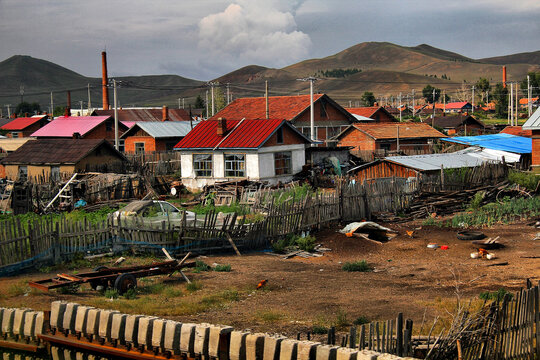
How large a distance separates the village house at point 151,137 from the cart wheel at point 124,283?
3506cm

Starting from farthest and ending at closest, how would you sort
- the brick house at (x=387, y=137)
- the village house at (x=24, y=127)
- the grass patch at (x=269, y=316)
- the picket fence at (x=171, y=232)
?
the village house at (x=24, y=127)
the brick house at (x=387, y=137)
the picket fence at (x=171, y=232)
the grass patch at (x=269, y=316)

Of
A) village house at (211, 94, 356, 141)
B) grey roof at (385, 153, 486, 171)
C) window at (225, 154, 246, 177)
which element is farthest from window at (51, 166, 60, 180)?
village house at (211, 94, 356, 141)

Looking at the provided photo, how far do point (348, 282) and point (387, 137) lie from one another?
115ft

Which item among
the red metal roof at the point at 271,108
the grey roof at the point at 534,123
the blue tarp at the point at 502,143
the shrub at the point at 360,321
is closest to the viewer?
the shrub at the point at 360,321

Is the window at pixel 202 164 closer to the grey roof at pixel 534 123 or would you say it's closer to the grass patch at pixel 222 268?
the grey roof at pixel 534 123

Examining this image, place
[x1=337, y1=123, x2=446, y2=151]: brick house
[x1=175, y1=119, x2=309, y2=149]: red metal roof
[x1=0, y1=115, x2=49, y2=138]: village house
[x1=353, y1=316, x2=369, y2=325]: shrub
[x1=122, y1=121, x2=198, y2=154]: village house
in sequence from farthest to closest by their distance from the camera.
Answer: [x1=0, y1=115, x2=49, y2=138]: village house → [x1=337, y1=123, x2=446, y2=151]: brick house → [x1=122, y1=121, x2=198, y2=154]: village house → [x1=175, y1=119, x2=309, y2=149]: red metal roof → [x1=353, y1=316, x2=369, y2=325]: shrub

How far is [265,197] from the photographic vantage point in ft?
79.7

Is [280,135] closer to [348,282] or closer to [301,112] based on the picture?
[301,112]

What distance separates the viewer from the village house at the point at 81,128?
53406mm

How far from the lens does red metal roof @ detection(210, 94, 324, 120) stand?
5334cm

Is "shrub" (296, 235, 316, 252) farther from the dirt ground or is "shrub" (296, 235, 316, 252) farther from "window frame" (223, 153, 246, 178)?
"window frame" (223, 153, 246, 178)

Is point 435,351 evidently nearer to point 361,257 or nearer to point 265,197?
point 361,257

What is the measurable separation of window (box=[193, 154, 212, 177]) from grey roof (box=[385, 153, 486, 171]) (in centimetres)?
1069

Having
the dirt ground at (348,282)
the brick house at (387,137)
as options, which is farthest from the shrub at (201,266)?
the brick house at (387,137)
